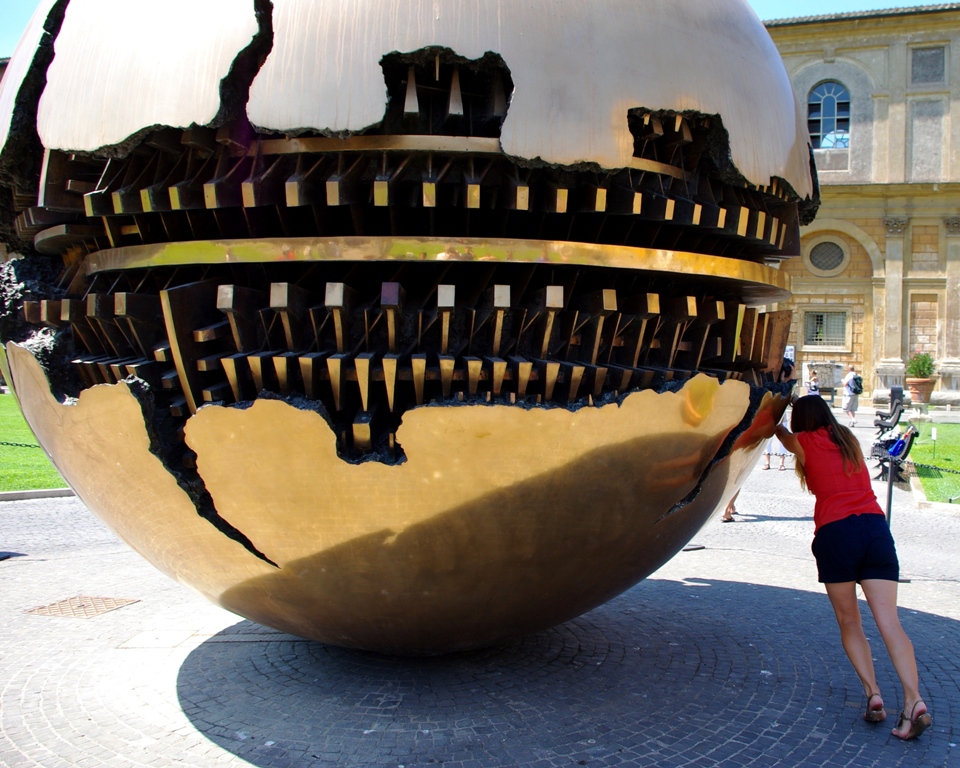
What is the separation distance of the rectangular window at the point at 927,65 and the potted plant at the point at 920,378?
36.0 feet

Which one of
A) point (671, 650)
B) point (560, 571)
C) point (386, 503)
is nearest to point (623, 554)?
point (560, 571)

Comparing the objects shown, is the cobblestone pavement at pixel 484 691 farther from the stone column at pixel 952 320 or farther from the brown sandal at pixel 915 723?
the stone column at pixel 952 320

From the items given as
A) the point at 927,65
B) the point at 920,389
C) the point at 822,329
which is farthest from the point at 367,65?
the point at 927,65

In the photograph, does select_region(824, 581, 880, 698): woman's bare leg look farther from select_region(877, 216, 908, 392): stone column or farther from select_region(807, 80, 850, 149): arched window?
select_region(807, 80, 850, 149): arched window

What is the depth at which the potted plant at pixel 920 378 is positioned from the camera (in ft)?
103

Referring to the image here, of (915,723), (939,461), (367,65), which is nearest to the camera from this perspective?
(367,65)

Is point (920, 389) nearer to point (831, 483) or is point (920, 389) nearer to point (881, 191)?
point (881, 191)

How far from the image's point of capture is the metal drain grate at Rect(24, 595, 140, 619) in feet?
18.0

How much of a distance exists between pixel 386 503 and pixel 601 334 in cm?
100

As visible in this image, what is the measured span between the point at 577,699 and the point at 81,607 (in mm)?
3567

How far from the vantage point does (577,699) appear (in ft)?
12.7

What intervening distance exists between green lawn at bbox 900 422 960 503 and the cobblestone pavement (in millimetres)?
4868

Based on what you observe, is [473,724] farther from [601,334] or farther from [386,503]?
[601,334]

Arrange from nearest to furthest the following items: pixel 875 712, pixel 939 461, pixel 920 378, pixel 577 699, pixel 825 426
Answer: pixel 875 712, pixel 577 699, pixel 825 426, pixel 939 461, pixel 920 378
